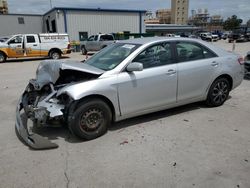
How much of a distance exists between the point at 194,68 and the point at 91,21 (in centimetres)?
2518

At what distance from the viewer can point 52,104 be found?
3818mm

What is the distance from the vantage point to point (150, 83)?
4.22 metres

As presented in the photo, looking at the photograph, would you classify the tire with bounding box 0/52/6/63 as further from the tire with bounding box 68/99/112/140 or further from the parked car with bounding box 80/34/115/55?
the tire with bounding box 68/99/112/140

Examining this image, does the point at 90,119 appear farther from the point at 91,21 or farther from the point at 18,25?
the point at 18,25

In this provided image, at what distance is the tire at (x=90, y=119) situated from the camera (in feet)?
12.2

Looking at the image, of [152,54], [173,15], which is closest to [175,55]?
[152,54]

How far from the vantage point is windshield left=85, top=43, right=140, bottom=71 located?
4242 millimetres

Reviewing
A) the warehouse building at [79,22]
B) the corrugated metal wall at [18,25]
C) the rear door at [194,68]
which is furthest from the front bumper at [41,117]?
the corrugated metal wall at [18,25]

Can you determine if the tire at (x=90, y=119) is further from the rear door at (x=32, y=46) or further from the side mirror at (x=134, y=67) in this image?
the rear door at (x=32, y=46)

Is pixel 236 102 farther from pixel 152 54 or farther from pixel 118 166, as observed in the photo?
pixel 118 166

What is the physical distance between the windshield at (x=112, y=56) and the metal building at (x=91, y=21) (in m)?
23.6

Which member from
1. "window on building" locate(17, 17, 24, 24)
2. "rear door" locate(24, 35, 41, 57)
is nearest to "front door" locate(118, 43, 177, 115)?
"rear door" locate(24, 35, 41, 57)

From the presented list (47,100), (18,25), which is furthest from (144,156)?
(18,25)

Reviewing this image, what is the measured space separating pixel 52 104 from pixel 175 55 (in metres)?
2.44
